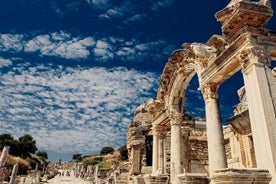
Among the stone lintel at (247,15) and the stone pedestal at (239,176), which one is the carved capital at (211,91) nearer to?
Result: the stone lintel at (247,15)

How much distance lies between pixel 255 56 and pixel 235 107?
27.8ft

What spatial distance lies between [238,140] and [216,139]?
6569 mm

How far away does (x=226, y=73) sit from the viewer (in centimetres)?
744

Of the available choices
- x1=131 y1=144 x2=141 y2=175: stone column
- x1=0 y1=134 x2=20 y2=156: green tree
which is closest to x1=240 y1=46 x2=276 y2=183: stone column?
x1=131 y1=144 x2=141 y2=175: stone column

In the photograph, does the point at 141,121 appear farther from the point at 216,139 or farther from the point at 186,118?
the point at 216,139

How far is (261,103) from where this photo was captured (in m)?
5.65

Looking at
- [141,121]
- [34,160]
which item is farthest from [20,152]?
[141,121]

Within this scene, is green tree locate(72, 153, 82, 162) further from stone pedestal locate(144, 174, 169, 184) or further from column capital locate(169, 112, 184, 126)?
stone pedestal locate(144, 174, 169, 184)

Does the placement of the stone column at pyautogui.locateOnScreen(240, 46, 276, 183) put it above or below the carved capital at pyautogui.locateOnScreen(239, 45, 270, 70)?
below

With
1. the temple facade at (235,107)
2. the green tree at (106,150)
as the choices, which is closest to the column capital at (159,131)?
the temple facade at (235,107)

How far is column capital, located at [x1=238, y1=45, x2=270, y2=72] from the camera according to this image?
19.9 feet

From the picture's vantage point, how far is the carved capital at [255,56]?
19.9 feet

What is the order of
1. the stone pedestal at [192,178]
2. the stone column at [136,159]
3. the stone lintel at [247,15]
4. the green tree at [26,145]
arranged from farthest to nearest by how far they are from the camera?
the green tree at [26,145] → the stone column at [136,159] → the stone lintel at [247,15] → the stone pedestal at [192,178]

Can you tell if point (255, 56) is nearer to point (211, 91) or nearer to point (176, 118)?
point (211, 91)
